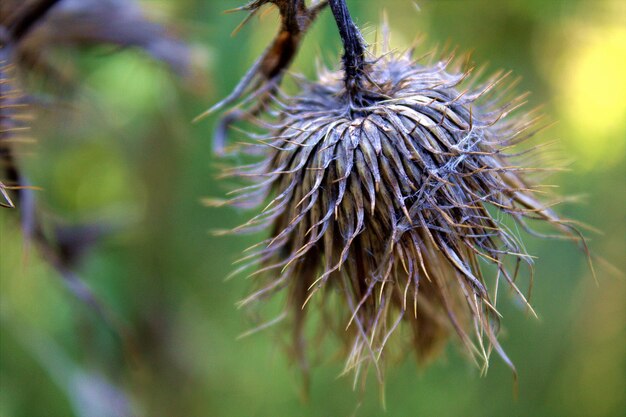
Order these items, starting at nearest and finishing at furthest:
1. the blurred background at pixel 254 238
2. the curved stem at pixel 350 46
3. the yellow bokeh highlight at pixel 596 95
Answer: the curved stem at pixel 350 46 < the blurred background at pixel 254 238 < the yellow bokeh highlight at pixel 596 95

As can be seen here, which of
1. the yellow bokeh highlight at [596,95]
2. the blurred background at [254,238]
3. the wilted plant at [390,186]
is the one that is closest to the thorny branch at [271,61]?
the wilted plant at [390,186]

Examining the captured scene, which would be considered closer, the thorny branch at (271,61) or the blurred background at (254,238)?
the thorny branch at (271,61)

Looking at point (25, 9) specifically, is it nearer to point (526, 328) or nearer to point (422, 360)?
point (422, 360)

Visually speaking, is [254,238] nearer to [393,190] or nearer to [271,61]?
[271,61]

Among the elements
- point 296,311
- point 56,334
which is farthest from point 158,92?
point 296,311

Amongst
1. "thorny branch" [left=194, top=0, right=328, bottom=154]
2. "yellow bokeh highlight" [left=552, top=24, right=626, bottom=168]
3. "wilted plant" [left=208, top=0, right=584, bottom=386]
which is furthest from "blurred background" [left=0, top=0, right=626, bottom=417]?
"wilted plant" [left=208, top=0, right=584, bottom=386]

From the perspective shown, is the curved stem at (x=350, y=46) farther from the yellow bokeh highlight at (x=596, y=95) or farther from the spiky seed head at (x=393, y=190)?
the yellow bokeh highlight at (x=596, y=95)
